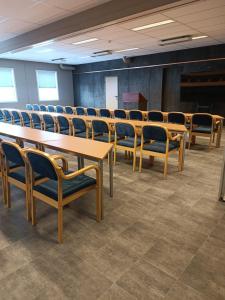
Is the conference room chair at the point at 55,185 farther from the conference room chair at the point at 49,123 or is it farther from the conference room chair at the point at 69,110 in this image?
the conference room chair at the point at 69,110

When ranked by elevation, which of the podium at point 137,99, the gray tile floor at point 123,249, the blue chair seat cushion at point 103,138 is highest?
the podium at point 137,99

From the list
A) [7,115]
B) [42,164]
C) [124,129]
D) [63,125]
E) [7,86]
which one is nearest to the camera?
[42,164]

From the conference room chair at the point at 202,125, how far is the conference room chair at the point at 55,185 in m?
3.65

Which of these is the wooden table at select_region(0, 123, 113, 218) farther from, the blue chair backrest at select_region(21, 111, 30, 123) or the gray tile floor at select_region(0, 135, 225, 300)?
the blue chair backrest at select_region(21, 111, 30, 123)

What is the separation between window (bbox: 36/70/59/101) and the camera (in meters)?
10.7

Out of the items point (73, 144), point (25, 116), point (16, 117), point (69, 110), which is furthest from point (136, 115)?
point (16, 117)

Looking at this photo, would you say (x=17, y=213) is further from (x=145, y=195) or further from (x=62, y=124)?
(x=62, y=124)

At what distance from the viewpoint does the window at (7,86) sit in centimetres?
928

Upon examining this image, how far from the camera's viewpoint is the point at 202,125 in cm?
519

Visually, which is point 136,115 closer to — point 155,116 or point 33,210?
point 155,116

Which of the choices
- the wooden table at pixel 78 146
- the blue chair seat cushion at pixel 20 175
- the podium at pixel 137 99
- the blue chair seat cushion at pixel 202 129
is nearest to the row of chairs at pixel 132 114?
the blue chair seat cushion at pixel 202 129

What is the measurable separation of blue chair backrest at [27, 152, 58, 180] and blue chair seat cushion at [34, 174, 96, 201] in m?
0.17

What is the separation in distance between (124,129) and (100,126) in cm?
58

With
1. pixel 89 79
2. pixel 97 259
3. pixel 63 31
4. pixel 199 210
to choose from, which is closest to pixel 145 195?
pixel 199 210
